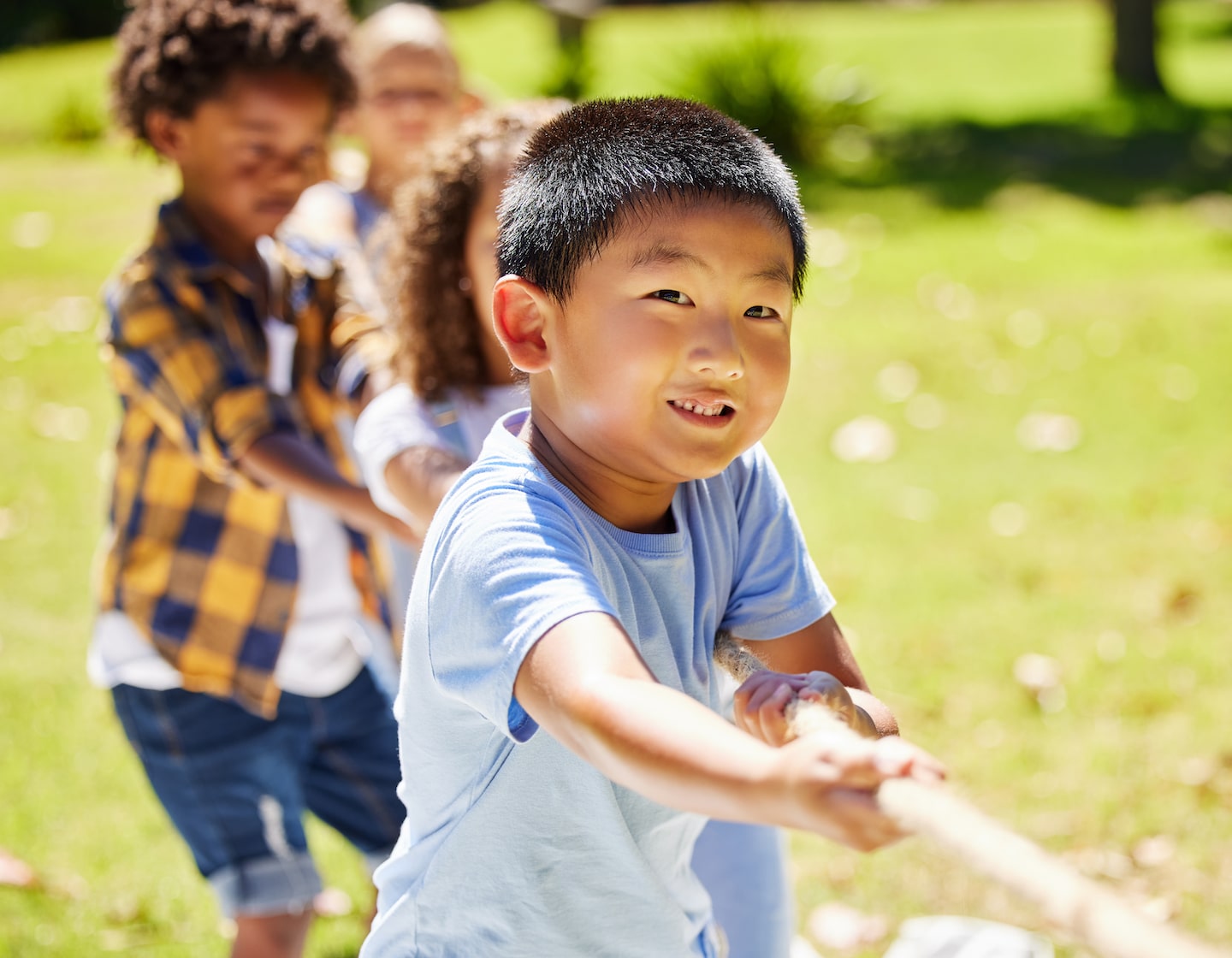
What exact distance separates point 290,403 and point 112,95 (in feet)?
2.47

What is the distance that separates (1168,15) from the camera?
763 inches

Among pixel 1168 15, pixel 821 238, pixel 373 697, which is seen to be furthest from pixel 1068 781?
pixel 1168 15

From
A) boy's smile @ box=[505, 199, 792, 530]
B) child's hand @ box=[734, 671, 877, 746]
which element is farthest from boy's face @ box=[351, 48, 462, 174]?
child's hand @ box=[734, 671, 877, 746]

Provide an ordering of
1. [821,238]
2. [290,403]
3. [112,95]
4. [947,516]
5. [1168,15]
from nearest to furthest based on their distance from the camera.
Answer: [290,403], [112,95], [947,516], [821,238], [1168,15]

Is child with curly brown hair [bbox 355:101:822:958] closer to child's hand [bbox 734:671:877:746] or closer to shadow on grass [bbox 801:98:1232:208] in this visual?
child's hand [bbox 734:671:877:746]

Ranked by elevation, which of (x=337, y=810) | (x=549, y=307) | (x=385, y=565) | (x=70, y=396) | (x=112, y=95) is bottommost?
(x=70, y=396)

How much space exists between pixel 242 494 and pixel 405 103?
5.56 ft

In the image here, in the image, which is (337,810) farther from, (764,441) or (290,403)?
(764,441)

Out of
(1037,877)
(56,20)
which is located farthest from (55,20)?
(1037,877)

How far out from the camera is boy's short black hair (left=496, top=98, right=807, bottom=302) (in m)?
1.38

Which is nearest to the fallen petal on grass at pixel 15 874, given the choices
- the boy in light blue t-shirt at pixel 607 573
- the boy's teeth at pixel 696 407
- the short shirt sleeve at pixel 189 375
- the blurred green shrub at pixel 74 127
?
the short shirt sleeve at pixel 189 375

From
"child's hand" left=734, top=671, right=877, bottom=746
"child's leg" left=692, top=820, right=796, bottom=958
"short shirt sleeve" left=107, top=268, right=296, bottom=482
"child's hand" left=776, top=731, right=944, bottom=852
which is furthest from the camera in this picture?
"short shirt sleeve" left=107, top=268, right=296, bottom=482

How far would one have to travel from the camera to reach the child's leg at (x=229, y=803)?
8.16 feet

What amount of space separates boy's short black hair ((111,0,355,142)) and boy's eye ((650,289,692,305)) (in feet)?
5.13
